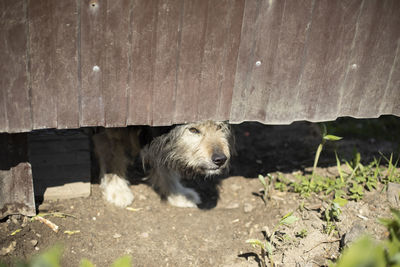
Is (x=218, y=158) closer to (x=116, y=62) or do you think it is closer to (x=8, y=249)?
(x=116, y=62)

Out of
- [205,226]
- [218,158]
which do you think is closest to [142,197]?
[205,226]

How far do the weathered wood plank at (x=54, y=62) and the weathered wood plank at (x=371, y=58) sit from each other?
2288mm

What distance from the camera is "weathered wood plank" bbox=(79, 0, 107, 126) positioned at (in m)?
2.57

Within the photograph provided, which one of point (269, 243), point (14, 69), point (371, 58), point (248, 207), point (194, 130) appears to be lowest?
point (248, 207)

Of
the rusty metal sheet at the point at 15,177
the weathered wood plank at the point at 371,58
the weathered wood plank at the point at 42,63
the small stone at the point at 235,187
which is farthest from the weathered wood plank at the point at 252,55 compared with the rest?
Result: the rusty metal sheet at the point at 15,177

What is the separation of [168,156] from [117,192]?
2.50 ft

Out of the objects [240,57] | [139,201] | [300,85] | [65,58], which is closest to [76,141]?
[139,201]

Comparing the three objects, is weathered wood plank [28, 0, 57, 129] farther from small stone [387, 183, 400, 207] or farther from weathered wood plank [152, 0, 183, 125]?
small stone [387, 183, 400, 207]

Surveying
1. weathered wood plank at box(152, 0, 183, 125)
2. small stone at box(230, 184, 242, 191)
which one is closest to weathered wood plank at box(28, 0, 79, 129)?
weathered wood plank at box(152, 0, 183, 125)

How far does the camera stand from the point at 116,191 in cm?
385

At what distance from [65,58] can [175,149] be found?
48.1 inches

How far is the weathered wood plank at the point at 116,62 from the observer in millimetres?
2623

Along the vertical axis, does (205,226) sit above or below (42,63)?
below

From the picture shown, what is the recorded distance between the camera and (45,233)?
3.18 meters
